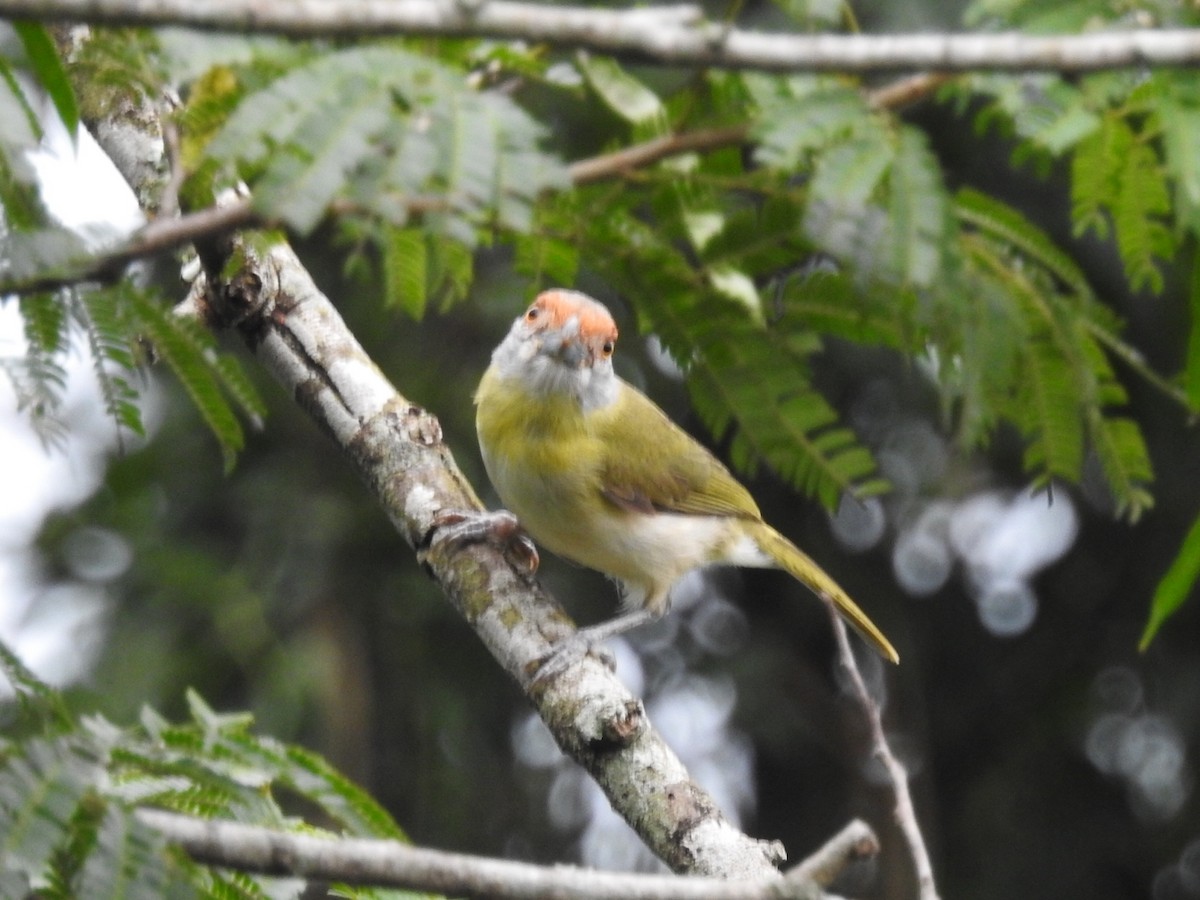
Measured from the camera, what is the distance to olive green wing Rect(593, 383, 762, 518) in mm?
4273

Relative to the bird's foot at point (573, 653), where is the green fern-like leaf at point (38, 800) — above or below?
above

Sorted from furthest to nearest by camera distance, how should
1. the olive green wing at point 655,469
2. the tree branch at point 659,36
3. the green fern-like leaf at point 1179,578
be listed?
the olive green wing at point 655,469 → the green fern-like leaf at point 1179,578 → the tree branch at point 659,36

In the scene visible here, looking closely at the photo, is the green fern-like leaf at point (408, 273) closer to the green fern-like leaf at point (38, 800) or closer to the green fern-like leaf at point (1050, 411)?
the green fern-like leaf at point (38, 800)

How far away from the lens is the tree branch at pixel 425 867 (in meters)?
1.86

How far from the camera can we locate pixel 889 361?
655 centimetres

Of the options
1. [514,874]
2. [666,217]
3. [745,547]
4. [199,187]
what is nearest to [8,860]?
[514,874]

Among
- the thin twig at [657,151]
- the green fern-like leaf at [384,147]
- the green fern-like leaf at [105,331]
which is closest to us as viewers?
the green fern-like leaf at [384,147]

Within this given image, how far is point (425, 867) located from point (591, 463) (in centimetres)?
238

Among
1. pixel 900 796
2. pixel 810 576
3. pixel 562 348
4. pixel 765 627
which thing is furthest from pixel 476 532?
pixel 765 627

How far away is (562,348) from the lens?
398cm

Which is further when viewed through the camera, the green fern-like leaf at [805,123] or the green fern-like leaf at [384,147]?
the green fern-like leaf at [805,123]

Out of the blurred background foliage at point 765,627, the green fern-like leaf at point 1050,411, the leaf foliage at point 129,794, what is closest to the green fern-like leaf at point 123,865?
the leaf foliage at point 129,794

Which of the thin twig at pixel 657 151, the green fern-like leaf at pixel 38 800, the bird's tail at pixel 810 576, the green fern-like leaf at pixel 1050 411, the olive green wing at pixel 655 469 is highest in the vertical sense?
the thin twig at pixel 657 151

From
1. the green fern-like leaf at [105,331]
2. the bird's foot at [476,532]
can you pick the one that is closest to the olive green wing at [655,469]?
the bird's foot at [476,532]
